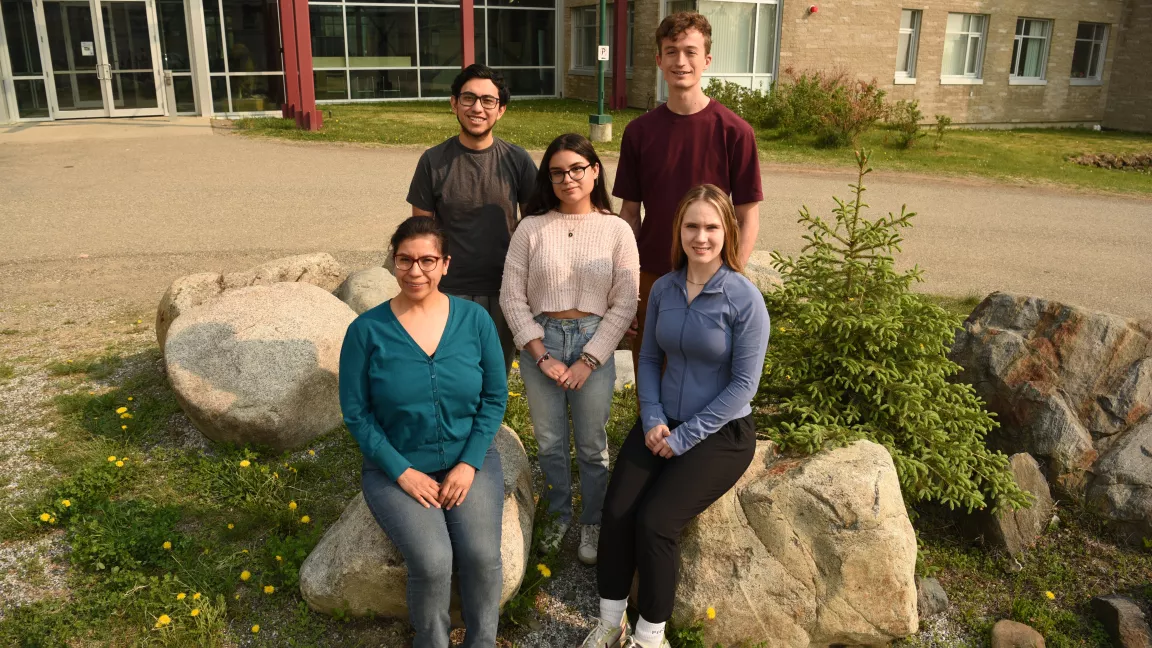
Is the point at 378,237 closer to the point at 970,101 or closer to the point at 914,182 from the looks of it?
the point at 914,182

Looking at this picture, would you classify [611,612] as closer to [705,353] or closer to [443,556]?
[443,556]

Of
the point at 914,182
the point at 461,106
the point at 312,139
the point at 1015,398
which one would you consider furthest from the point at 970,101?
the point at 461,106

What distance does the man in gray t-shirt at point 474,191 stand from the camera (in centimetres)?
393

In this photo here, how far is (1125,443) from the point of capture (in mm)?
4473

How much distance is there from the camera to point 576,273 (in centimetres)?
366

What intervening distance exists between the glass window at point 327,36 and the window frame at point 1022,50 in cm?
1842

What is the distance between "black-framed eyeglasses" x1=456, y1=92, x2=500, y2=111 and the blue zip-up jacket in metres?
1.12

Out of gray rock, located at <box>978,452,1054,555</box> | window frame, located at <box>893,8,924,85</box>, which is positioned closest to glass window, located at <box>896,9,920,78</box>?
window frame, located at <box>893,8,924,85</box>

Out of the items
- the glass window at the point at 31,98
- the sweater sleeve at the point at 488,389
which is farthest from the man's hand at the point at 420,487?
the glass window at the point at 31,98

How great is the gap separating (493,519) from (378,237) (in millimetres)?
6675

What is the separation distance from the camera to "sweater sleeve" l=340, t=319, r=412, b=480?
325cm

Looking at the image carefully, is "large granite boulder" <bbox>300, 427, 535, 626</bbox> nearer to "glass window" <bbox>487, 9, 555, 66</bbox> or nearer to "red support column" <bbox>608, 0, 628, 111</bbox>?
"red support column" <bbox>608, 0, 628, 111</bbox>

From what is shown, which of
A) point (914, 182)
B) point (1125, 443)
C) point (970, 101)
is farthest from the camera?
point (970, 101)

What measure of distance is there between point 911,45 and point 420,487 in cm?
2356
